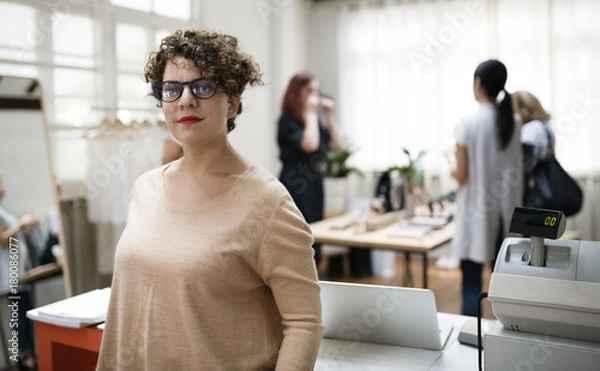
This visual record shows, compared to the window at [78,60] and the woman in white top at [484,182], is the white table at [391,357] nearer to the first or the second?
the woman in white top at [484,182]


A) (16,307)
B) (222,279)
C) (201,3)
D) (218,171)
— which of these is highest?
(201,3)

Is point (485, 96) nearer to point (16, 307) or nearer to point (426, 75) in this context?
point (16, 307)

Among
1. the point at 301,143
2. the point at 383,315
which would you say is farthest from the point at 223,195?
the point at 301,143

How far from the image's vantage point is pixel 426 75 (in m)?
5.65

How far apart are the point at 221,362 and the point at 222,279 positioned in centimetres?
18

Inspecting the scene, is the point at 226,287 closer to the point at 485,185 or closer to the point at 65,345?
the point at 65,345

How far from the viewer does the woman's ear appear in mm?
1360

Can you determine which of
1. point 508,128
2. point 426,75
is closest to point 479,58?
Answer: point 426,75

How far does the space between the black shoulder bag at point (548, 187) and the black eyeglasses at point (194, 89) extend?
1812 mm

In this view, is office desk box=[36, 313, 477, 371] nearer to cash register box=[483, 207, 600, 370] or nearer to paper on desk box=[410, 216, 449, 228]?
cash register box=[483, 207, 600, 370]

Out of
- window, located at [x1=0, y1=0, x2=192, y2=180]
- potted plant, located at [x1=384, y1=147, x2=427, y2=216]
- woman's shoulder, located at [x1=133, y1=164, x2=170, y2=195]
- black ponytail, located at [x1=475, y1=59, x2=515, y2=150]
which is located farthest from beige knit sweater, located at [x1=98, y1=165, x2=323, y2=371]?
potted plant, located at [x1=384, y1=147, x2=427, y2=216]

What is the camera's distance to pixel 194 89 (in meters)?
1.27

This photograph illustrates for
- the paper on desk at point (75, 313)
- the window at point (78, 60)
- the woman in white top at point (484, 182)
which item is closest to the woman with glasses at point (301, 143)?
the window at point (78, 60)

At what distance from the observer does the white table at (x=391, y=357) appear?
1488 mm
